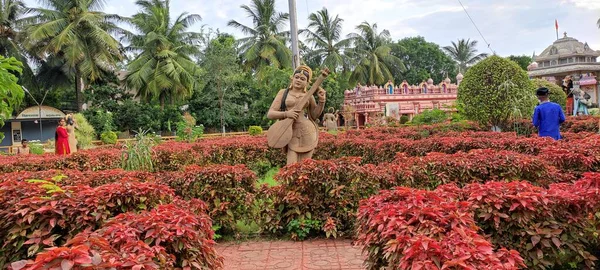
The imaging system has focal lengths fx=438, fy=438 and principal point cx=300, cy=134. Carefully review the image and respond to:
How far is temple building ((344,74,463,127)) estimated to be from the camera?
29.7 metres

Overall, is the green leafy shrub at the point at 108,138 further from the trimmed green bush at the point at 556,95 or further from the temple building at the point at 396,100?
the trimmed green bush at the point at 556,95

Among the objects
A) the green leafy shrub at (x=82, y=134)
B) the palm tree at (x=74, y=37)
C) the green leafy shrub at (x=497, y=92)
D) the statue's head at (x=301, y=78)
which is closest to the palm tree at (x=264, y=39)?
the palm tree at (x=74, y=37)

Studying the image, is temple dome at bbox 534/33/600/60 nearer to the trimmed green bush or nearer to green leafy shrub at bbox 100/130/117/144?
the trimmed green bush

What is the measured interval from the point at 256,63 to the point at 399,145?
88.0ft

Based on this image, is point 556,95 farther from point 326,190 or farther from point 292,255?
point 292,255

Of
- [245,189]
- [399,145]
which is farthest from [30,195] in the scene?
[399,145]

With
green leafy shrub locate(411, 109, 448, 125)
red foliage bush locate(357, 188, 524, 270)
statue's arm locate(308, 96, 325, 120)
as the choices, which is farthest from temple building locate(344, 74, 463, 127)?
red foliage bush locate(357, 188, 524, 270)

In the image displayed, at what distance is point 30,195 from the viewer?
3318 millimetres

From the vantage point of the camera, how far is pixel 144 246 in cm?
211

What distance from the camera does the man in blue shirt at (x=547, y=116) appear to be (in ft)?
21.6

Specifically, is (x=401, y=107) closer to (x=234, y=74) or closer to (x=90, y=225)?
(x=234, y=74)

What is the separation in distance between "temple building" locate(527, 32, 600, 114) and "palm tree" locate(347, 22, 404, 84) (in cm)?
1115

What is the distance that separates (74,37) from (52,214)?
24.8m

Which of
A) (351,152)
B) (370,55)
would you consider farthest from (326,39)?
(351,152)
